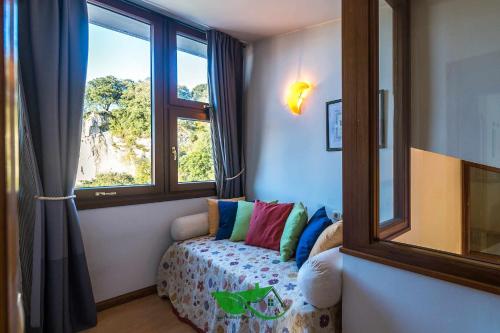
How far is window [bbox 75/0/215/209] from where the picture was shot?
7.50ft

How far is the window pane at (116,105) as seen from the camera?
227 centimetres

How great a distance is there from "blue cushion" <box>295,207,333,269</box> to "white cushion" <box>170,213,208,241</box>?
3.49ft

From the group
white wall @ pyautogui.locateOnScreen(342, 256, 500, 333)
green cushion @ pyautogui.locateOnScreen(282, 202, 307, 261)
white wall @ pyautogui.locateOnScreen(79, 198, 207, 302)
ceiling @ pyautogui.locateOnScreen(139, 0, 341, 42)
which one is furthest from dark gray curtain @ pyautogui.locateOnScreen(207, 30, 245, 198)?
white wall @ pyautogui.locateOnScreen(342, 256, 500, 333)

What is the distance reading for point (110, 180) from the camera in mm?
2381

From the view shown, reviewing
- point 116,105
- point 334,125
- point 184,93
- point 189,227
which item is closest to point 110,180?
point 116,105

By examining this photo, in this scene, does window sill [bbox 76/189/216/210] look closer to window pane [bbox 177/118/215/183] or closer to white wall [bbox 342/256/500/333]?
window pane [bbox 177/118/215/183]

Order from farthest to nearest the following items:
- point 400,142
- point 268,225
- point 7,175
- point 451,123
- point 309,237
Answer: point 268,225 → point 309,237 → point 451,123 → point 400,142 → point 7,175

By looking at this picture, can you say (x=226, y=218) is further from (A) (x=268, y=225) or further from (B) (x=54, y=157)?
(B) (x=54, y=157)

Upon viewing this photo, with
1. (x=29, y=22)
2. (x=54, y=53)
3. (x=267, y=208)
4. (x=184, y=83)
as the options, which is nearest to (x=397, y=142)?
(x=267, y=208)

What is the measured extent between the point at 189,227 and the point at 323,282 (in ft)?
5.14

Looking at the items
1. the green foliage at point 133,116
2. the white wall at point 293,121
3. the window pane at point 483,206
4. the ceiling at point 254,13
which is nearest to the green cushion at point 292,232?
the white wall at point 293,121

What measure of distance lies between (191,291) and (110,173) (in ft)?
3.96

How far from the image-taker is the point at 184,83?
2.87m

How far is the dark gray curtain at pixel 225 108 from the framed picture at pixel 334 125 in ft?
3.45
